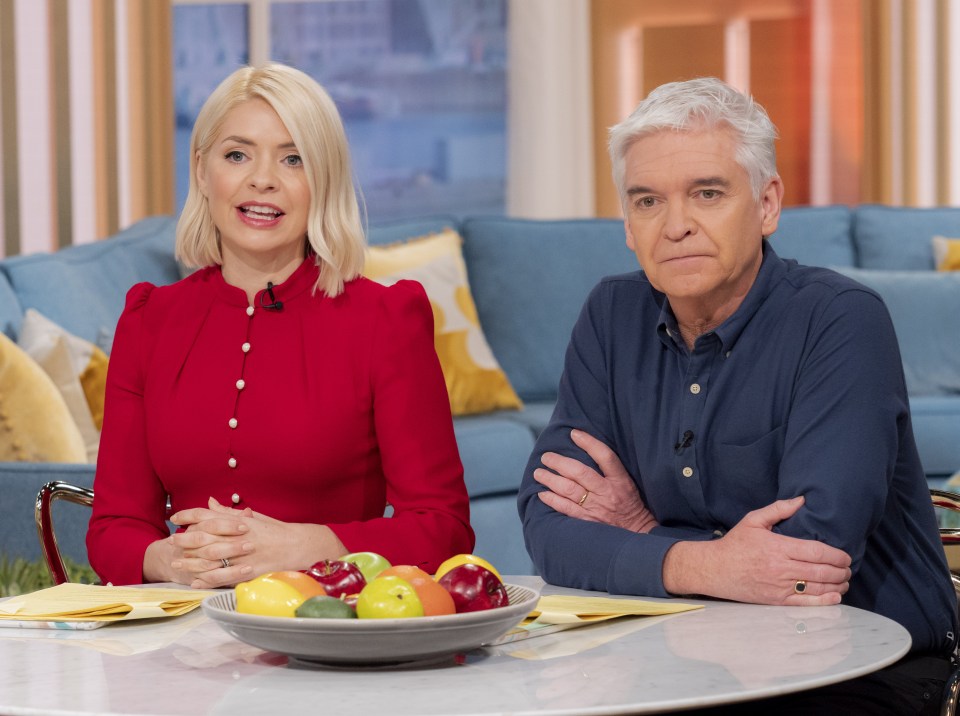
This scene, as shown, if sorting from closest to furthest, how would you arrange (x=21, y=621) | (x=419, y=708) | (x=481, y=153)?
(x=419, y=708) < (x=21, y=621) < (x=481, y=153)

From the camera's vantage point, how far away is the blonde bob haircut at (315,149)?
184cm

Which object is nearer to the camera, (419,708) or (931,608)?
(419,708)

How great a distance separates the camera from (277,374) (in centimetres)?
183

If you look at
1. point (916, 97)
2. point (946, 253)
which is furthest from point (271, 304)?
point (916, 97)

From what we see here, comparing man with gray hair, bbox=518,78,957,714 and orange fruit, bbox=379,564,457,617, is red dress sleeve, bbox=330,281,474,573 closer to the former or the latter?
man with gray hair, bbox=518,78,957,714

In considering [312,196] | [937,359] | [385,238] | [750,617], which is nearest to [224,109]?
[312,196]

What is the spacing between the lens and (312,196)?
186 cm

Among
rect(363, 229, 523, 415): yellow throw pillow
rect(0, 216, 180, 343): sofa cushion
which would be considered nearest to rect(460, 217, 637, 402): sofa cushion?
rect(363, 229, 523, 415): yellow throw pillow

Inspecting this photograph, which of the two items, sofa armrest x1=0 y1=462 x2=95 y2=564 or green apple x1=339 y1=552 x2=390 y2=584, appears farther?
sofa armrest x1=0 y1=462 x2=95 y2=564

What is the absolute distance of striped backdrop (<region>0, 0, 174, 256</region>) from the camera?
4.90 meters

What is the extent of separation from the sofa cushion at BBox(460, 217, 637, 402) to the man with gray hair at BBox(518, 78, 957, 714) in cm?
243

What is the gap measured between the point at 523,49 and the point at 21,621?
4.96m

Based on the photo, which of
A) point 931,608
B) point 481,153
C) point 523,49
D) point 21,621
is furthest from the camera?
point 481,153

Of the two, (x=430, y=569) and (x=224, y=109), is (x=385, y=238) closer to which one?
(x=224, y=109)
